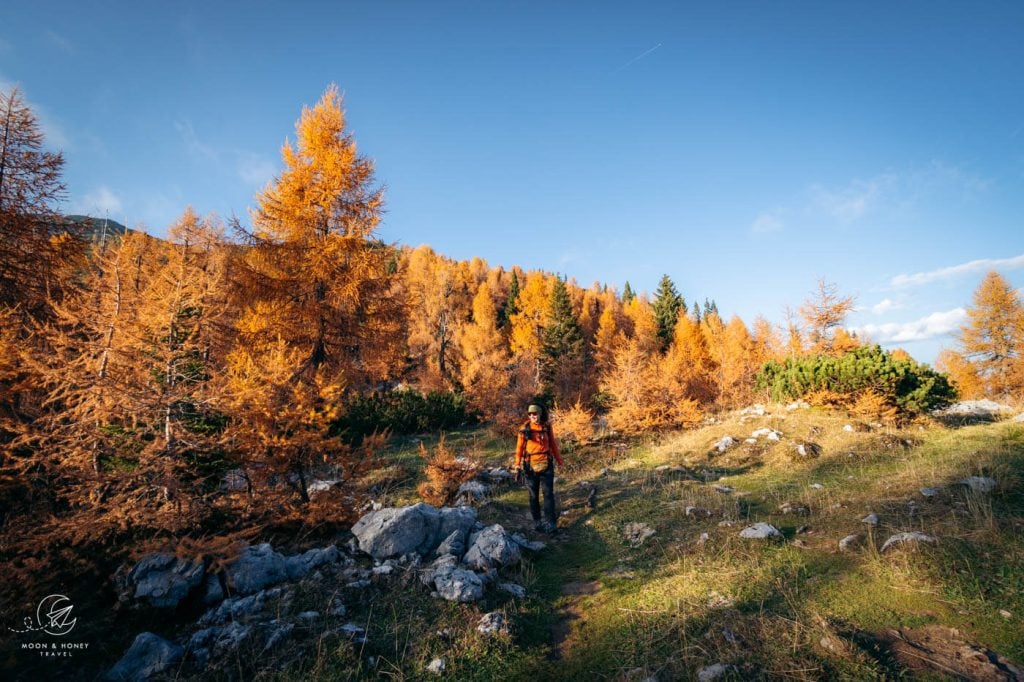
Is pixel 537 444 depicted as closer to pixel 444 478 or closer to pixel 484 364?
pixel 444 478

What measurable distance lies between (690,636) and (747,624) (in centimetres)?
54

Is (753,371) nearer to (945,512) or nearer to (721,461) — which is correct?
(721,461)

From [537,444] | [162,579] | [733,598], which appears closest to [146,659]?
[162,579]

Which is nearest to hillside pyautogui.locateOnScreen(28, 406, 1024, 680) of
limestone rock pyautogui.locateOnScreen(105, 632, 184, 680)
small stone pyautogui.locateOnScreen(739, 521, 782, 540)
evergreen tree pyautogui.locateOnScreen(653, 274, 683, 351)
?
small stone pyautogui.locateOnScreen(739, 521, 782, 540)

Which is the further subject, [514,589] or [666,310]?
[666,310]

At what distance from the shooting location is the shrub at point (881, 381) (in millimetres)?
12094

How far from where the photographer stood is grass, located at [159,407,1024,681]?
3.50 m

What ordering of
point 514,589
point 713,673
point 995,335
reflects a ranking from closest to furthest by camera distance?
point 713,673
point 514,589
point 995,335

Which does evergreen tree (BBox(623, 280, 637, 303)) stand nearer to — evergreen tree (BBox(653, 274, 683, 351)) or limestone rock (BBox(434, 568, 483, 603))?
evergreen tree (BBox(653, 274, 683, 351))

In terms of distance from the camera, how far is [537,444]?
7.59 m

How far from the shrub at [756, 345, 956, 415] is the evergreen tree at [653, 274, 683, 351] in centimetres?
3067

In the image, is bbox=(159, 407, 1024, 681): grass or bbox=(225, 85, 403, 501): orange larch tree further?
bbox=(225, 85, 403, 501): orange larch tree

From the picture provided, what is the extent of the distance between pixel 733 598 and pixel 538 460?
3.75 metres

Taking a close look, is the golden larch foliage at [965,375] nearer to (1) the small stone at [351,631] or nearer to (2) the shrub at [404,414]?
(2) the shrub at [404,414]
